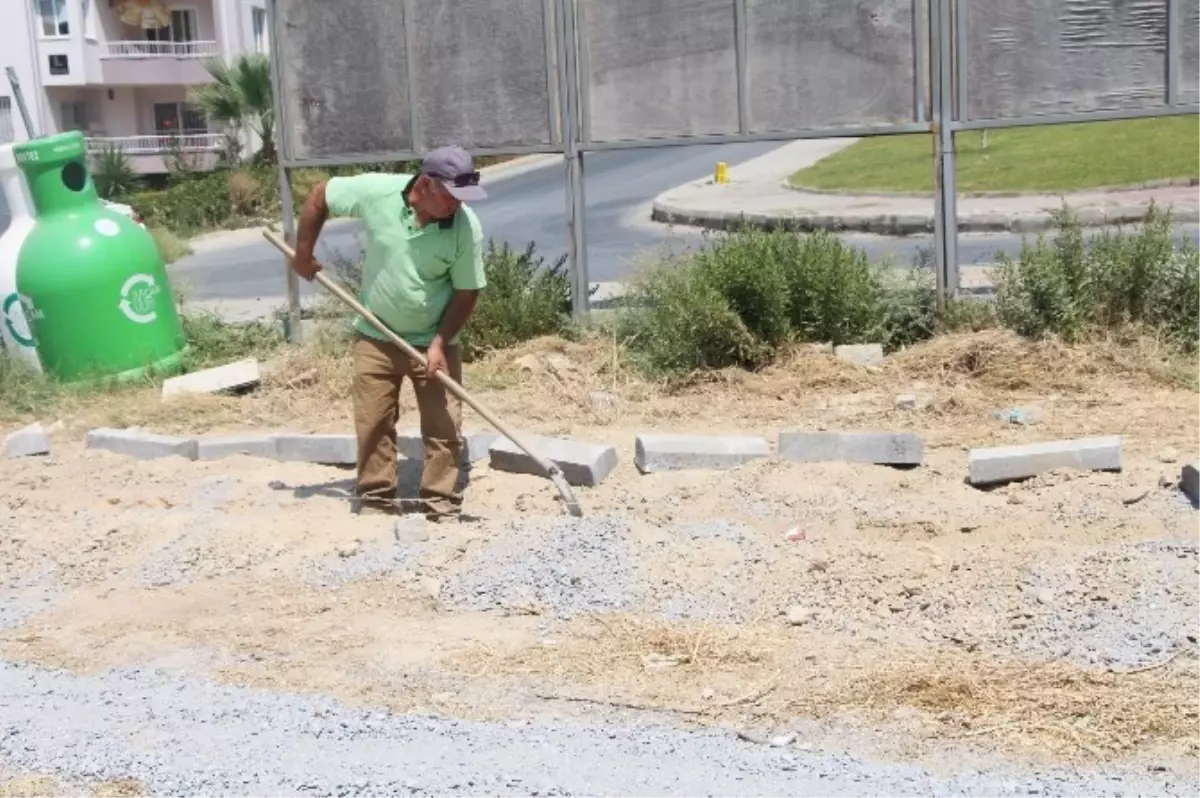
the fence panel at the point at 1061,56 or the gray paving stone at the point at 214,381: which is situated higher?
the fence panel at the point at 1061,56

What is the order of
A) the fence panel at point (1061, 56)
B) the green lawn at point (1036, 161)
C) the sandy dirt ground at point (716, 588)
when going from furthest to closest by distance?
the green lawn at point (1036, 161) → the fence panel at point (1061, 56) → the sandy dirt ground at point (716, 588)

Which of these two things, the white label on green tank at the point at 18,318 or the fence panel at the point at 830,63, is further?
the white label on green tank at the point at 18,318

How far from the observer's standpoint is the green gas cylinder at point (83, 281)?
9492 mm

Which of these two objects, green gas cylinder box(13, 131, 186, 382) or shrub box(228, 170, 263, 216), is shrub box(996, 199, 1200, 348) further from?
shrub box(228, 170, 263, 216)

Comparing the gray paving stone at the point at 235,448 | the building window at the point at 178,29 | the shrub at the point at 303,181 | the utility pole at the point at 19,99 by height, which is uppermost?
the building window at the point at 178,29

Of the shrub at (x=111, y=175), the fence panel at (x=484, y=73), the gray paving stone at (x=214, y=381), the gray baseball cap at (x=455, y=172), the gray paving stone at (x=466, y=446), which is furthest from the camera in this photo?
the shrub at (x=111, y=175)

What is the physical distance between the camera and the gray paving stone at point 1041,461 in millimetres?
6453

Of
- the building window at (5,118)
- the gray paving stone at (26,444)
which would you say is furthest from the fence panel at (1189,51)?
the building window at (5,118)

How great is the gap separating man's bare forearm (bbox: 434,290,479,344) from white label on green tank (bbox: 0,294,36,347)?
13.9 feet

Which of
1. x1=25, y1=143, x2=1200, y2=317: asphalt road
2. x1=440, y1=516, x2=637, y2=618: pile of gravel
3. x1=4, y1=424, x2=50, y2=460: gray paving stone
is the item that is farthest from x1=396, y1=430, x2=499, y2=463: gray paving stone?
x1=25, y1=143, x2=1200, y2=317: asphalt road

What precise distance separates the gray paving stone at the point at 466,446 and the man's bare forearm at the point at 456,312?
961 mm

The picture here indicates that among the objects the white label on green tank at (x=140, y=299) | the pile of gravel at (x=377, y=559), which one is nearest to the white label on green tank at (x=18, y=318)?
the white label on green tank at (x=140, y=299)

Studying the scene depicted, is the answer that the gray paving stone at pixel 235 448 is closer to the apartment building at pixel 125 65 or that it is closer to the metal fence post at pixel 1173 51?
the metal fence post at pixel 1173 51

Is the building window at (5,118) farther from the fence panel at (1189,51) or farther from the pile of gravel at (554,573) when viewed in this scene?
the pile of gravel at (554,573)
